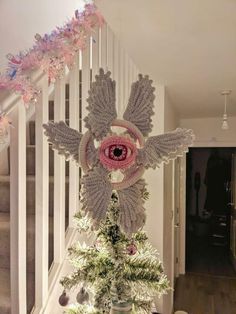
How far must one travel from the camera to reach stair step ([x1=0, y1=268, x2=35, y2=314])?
3.87 feet

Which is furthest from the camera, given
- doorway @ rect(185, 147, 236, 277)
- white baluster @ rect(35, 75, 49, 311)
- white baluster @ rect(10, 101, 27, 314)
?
doorway @ rect(185, 147, 236, 277)

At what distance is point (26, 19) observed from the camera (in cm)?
224

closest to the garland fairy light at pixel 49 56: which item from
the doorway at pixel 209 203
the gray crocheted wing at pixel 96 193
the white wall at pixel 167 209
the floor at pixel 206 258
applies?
the gray crocheted wing at pixel 96 193

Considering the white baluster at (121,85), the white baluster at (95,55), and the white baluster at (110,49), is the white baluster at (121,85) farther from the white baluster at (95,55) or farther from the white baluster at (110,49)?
the white baluster at (95,55)

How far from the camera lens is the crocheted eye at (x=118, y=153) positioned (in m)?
0.90

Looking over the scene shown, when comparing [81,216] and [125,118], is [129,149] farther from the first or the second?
[81,216]

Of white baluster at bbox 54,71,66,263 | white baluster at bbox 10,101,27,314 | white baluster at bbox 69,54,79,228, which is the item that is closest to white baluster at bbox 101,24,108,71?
white baluster at bbox 69,54,79,228

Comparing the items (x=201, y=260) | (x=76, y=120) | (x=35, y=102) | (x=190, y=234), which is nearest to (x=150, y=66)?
(x=76, y=120)

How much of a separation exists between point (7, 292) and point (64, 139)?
76 centimetres

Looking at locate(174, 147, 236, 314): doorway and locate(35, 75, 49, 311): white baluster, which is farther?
locate(174, 147, 236, 314): doorway

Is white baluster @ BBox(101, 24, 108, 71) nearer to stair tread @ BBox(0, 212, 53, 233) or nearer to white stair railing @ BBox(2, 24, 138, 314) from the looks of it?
white stair railing @ BBox(2, 24, 138, 314)

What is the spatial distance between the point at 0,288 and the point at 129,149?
0.89 m

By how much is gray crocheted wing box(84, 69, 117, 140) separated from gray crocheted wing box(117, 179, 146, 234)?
0.19 metres

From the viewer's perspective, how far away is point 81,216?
1.09 m
